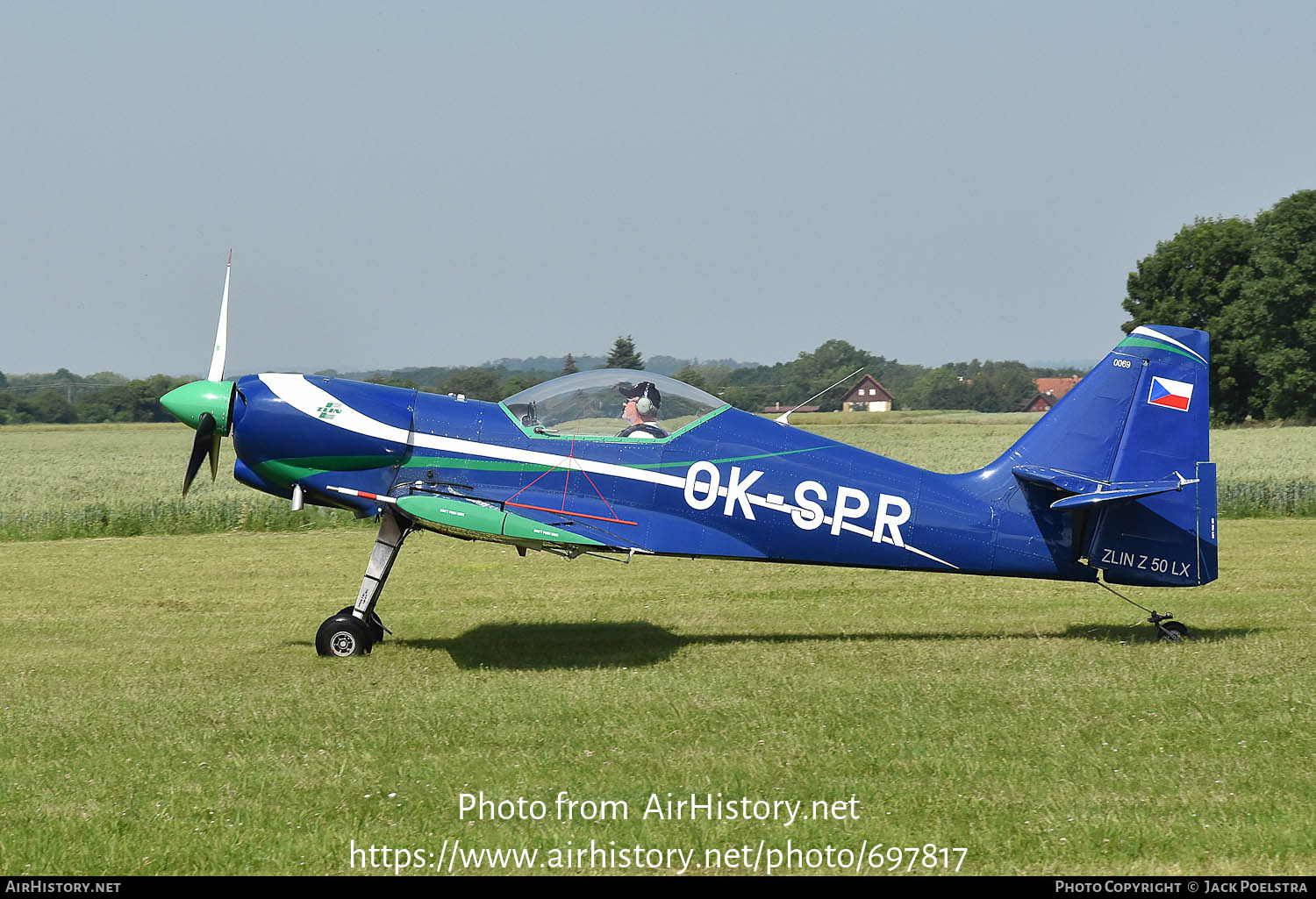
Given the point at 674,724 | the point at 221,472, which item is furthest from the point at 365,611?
the point at 221,472

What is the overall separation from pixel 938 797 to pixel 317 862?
9.75ft

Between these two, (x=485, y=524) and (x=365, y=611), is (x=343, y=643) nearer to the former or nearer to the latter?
(x=365, y=611)

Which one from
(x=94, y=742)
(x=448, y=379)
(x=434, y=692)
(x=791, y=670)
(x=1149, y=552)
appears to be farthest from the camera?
(x=448, y=379)

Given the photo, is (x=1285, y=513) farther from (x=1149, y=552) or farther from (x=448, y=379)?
(x=448, y=379)

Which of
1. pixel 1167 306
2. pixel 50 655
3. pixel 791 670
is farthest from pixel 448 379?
pixel 1167 306

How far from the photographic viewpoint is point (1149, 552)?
30.7ft

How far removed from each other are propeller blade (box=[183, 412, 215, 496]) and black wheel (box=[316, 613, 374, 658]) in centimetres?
159

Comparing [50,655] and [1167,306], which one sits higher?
[1167,306]

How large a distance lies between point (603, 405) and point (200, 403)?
3.17 meters

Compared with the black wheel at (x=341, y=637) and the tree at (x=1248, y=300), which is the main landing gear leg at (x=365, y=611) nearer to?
the black wheel at (x=341, y=637)

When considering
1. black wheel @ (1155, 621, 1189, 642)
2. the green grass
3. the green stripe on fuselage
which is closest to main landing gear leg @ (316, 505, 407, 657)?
the green grass

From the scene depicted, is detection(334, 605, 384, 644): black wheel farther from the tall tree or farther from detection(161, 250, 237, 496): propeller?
the tall tree

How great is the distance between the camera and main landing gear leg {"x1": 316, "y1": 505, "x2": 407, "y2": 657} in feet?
30.5

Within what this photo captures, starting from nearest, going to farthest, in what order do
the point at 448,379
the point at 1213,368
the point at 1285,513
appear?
the point at 448,379
the point at 1285,513
the point at 1213,368
